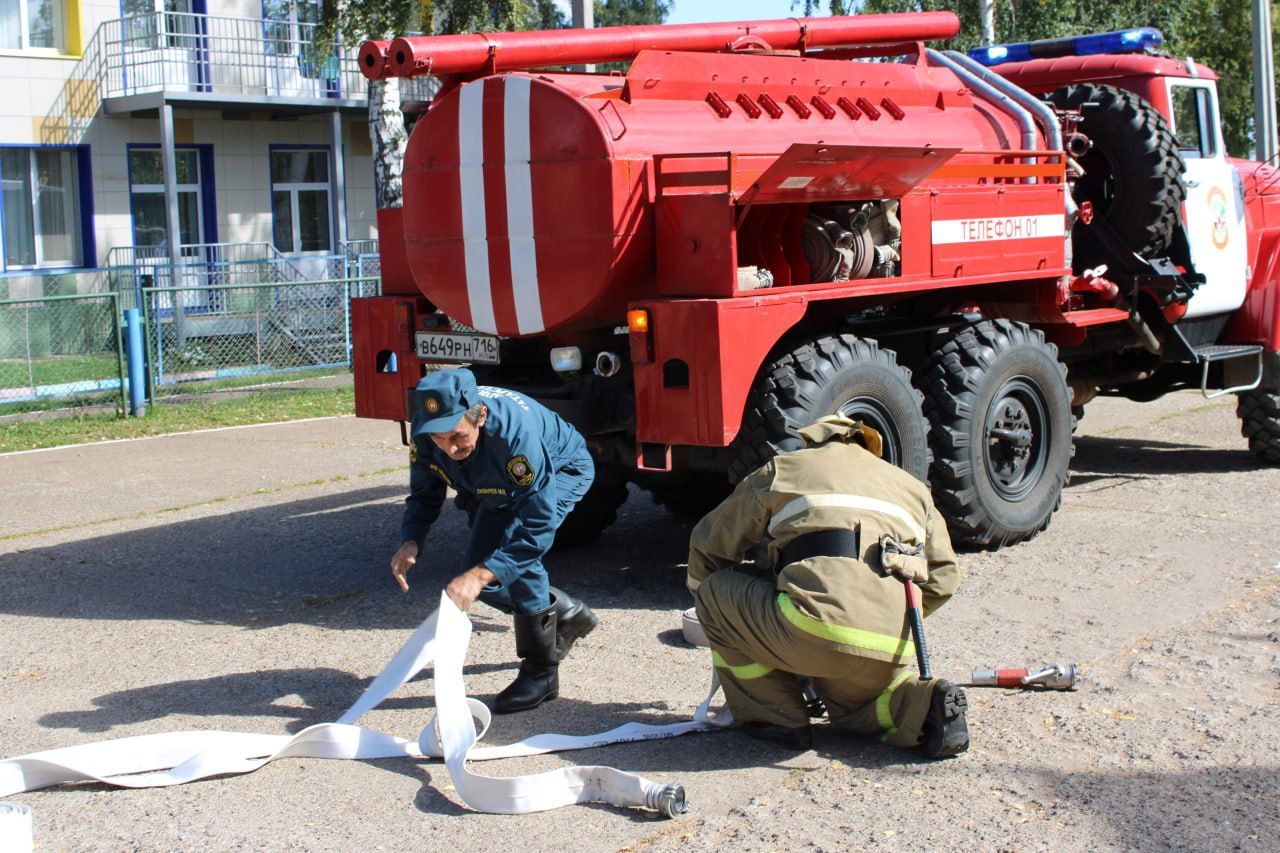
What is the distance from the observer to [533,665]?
536 centimetres

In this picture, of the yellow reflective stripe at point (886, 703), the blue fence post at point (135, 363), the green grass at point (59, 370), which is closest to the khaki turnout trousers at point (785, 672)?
the yellow reflective stripe at point (886, 703)

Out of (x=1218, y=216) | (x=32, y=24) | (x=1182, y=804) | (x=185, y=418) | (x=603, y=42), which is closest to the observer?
(x=1182, y=804)

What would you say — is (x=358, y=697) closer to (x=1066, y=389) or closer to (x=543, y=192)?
(x=543, y=192)

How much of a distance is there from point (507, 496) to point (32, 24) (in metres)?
19.0

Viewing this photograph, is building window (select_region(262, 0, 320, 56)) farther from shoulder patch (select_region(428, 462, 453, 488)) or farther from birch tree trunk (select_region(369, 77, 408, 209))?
shoulder patch (select_region(428, 462, 453, 488))

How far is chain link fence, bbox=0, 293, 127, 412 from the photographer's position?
45.0 feet

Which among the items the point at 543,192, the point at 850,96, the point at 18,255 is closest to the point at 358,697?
the point at 543,192

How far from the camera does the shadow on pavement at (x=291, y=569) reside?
22.4 feet

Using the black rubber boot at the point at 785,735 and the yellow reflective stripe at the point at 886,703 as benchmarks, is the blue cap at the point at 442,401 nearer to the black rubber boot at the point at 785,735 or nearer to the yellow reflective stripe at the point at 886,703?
the black rubber boot at the point at 785,735

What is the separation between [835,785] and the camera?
4488 mm

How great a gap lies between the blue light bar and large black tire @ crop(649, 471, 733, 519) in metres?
3.77

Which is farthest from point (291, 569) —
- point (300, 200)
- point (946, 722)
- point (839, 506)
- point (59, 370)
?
point (300, 200)

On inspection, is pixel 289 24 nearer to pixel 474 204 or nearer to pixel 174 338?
pixel 174 338

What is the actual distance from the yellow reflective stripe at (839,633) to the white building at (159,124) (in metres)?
17.0
